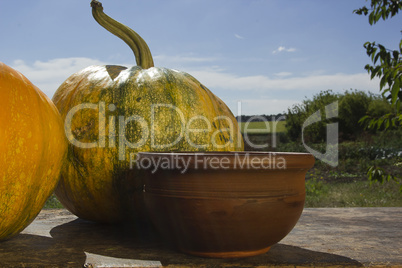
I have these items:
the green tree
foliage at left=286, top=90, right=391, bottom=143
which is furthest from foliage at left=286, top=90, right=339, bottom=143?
the green tree

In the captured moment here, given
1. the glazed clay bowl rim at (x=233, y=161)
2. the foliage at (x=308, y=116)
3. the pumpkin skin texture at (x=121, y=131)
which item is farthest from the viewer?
the foliage at (x=308, y=116)

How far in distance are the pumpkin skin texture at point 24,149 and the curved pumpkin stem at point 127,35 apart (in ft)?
2.09

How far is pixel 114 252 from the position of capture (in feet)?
4.74

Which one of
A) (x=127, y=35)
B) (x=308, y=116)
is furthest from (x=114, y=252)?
(x=308, y=116)

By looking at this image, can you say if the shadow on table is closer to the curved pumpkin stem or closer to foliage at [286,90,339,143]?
the curved pumpkin stem

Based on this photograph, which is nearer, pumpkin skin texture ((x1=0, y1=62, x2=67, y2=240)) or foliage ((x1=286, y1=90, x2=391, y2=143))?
pumpkin skin texture ((x1=0, y1=62, x2=67, y2=240))

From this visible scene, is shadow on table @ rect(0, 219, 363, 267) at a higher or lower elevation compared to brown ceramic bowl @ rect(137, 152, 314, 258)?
lower

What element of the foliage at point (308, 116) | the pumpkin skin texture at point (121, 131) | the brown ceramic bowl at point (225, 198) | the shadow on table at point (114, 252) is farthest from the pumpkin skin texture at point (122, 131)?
the foliage at point (308, 116)

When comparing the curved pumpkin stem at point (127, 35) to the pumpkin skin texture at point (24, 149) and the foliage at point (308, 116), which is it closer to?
the pumpkin skin texture at point (24, 149)

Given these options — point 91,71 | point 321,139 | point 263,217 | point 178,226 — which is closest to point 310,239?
point 263,217

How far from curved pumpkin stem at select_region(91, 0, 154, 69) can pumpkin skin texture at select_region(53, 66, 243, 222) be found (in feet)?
0.54

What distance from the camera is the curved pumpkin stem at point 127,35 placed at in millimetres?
2080

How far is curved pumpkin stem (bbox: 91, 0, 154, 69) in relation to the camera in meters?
2.08

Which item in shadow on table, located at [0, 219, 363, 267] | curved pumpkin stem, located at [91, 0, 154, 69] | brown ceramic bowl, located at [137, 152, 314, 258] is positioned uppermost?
curved pumpkin stem, located at [91, 0, 154, 69]
